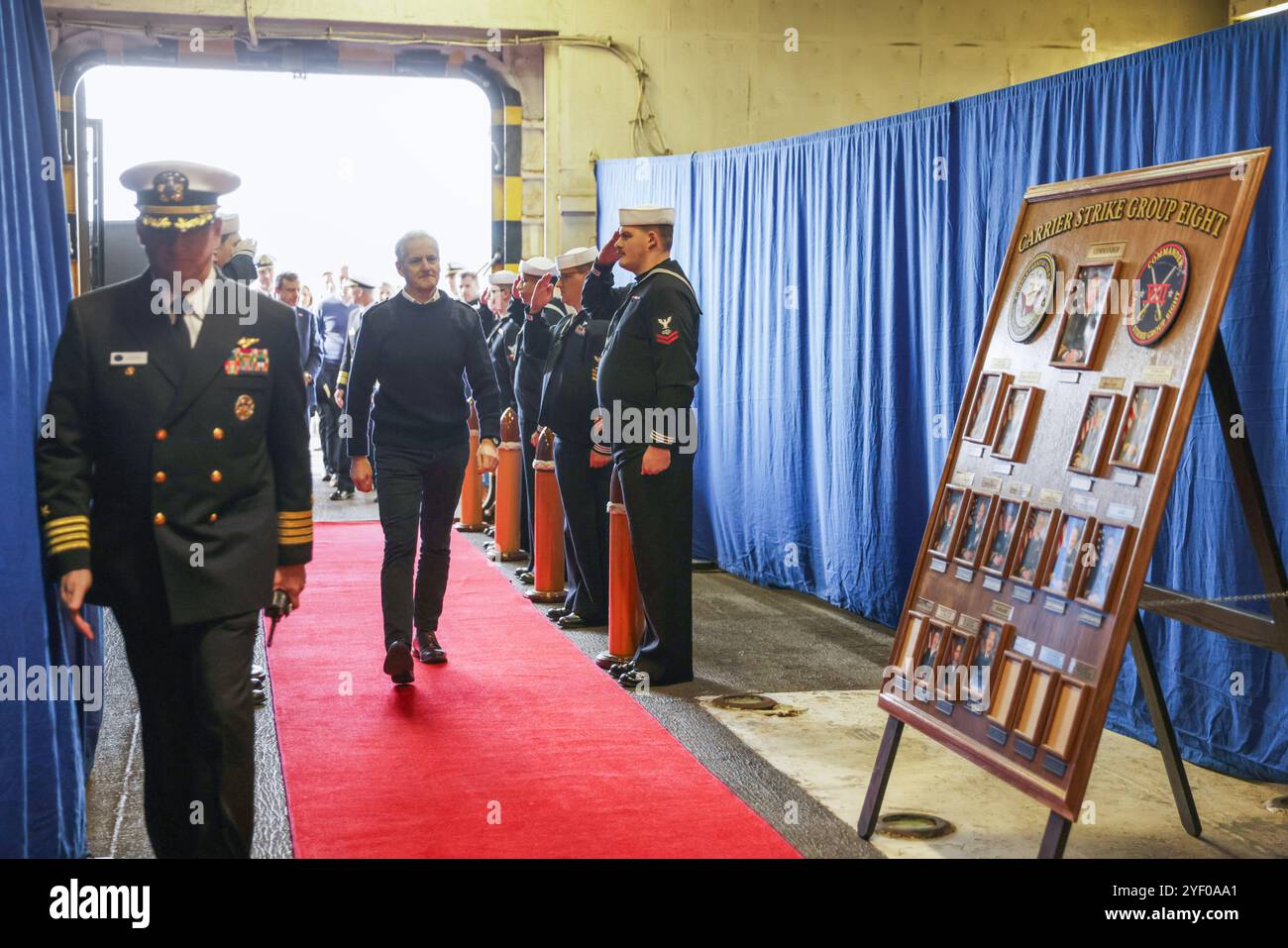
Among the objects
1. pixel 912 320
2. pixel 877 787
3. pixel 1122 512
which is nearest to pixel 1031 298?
pixel 1122 512

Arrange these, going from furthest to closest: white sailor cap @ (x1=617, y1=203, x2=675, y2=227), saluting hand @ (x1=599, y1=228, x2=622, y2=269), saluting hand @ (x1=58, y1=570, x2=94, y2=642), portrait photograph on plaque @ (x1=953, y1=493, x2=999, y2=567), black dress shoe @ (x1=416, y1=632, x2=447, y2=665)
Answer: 1. saluting hand @ (x1=599, y1=228, x2=622, y2=269)
2. black dress shoe @ (x1=416, y1=632, x2=447, y2=665)
3. white sailor cap @ (x1=617, y1=203, x2=675, y2=227)
4. portrait photograph on plaque @ (x1=953, y1=493, x2=999, y2=567)
5. saluting hand @ (x1=58, y1=570, x2=94, y2=642)

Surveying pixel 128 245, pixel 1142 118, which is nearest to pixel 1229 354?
pixel 1142 118

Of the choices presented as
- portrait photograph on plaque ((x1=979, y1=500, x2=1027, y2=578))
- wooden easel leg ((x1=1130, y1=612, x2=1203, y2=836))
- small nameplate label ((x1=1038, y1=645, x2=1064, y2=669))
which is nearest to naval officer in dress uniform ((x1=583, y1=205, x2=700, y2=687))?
portrait photograph on plaque ((x1=979, y1=500, x2=1027, y2=578))

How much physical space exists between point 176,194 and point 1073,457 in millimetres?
2284

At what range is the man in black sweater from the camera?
536 cm

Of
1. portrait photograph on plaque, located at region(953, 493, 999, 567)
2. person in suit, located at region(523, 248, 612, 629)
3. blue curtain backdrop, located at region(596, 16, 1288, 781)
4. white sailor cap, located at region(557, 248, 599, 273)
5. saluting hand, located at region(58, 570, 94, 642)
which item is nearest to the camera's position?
saluting hand, located at region(58, 570, 94, 642)

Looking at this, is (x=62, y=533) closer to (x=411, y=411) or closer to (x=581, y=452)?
(x=411, y=411)

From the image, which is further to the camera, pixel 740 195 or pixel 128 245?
pixel 128 245

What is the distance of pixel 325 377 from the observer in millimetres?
13234

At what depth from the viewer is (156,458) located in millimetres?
2889

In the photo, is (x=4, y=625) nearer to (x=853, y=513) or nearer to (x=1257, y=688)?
(x=1257, y=688)

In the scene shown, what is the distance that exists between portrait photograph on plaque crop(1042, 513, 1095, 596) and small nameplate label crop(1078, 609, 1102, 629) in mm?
78

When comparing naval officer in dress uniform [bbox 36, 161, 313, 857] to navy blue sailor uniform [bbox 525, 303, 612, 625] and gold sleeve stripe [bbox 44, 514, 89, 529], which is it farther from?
navy blue sailor uniform [bbox 525, 303, 612, 625]
